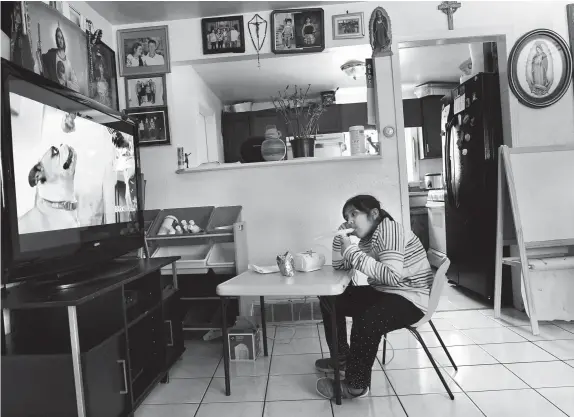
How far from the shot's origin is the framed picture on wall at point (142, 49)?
362cm

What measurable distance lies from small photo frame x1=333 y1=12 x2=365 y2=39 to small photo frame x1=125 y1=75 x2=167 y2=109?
1.48 m

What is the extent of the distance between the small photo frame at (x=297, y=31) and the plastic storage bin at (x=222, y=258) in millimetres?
1612

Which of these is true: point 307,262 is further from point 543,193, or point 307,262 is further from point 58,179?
point 543,193

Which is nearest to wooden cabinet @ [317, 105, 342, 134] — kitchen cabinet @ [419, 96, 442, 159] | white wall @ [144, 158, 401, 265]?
kitchen cabinet @ [419, 96, 442, 159]

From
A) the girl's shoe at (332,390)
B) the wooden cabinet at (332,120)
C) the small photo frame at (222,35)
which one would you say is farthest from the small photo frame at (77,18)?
the wooden cabinet at (332,120)

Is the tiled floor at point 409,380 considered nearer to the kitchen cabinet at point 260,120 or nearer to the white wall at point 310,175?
the white wall at point 310,175

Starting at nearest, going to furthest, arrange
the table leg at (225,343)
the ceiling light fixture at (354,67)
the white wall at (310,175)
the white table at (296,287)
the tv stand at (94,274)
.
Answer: the tv stand at (94,274) < the white table at (296,287) < the table leg at (225,343) < the white wall at (310,175) < the ceiling light fixture at (354,67)

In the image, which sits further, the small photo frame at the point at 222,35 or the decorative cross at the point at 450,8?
the small photo frame at the point at 222,35

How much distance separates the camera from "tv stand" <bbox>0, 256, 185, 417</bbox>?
5.38 ft

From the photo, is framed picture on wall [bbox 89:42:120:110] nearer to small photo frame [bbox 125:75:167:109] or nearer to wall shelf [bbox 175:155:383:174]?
small photo frame [bbox 125:75:167:109]

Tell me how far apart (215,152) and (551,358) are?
14.4ft

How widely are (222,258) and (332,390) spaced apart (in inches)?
54.5

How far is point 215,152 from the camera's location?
229 inches

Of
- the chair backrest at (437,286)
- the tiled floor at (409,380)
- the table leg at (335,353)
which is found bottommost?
the tiled floor at (409,380)
